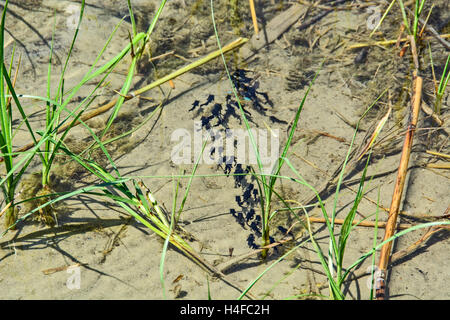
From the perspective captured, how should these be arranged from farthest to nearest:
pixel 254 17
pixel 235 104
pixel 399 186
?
pixel 254 17
pixel 235 104
pixel 399 186

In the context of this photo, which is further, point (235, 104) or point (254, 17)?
Result: point (254, 17)

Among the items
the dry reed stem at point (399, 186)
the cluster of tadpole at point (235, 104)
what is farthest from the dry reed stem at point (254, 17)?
the dry reed stem at point (399, 186)

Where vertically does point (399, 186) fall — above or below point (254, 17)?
below

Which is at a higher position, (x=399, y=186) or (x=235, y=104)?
(x=235, y=104)

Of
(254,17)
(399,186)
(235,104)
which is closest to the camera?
(399,186)

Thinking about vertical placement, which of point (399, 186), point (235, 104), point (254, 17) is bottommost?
point (399, 186)

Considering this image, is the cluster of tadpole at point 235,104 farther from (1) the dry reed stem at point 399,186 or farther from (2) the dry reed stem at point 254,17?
(1) the dry reed stem at point 399,186

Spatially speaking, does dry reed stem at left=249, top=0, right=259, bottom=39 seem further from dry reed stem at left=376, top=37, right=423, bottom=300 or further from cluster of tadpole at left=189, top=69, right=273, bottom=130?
dry reed stem at left=376, top=37, right=423, bottom=300

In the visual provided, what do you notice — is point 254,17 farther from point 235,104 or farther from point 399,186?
point 399,186

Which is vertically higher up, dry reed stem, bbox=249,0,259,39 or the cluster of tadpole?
dry reed stem, bbox=249,0,259,39

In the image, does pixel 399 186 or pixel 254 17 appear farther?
pixel 254 17

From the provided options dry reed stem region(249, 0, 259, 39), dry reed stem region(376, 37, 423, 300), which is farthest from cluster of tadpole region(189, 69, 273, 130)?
dry reed stem region(376, 37, 423, 300)

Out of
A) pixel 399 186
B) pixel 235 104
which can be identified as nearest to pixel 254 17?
pixel 235 104
